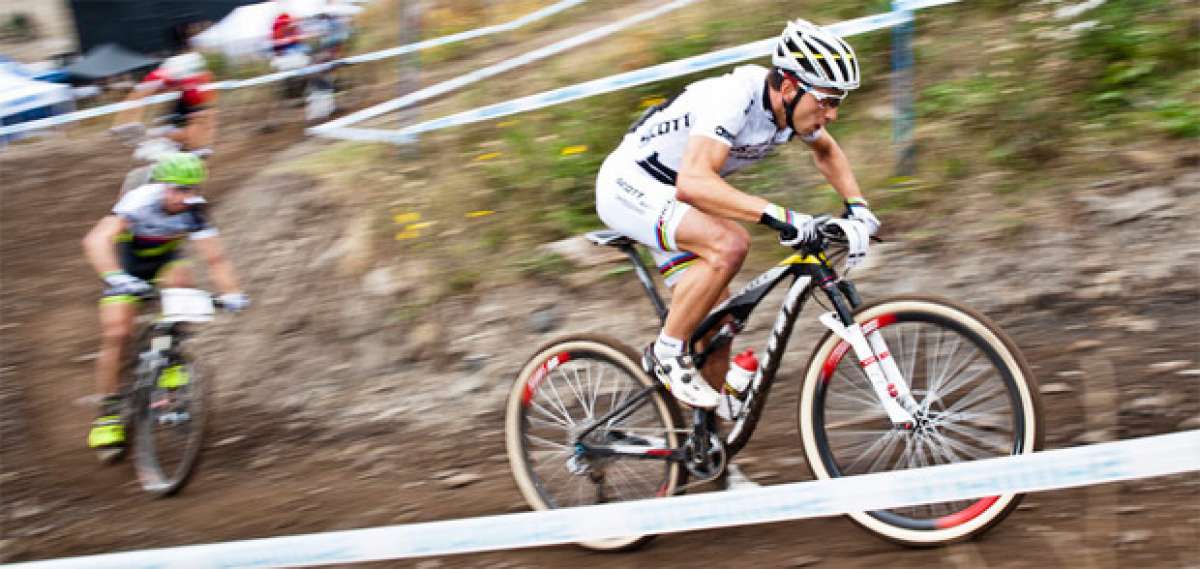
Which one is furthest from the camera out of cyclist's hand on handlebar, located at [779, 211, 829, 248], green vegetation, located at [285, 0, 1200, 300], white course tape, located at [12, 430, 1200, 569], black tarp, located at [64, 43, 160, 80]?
black tarp, located at [64, 43, 160, 80]

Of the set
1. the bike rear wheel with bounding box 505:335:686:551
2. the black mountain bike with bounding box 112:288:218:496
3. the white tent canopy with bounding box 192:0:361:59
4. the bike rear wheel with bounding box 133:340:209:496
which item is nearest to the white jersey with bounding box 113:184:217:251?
the black mountain bike with bounding box 112:288:218:496

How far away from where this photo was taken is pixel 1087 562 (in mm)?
3371

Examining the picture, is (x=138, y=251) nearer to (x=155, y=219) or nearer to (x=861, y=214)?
(x=155, y=219)

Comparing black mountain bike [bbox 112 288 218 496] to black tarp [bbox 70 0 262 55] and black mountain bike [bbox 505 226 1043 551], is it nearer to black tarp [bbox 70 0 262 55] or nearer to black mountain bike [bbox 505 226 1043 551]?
black mountain bike [bbox 505 226 1043 551]

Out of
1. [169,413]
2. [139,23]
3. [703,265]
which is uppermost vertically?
[703,265]

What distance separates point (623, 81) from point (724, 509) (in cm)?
391

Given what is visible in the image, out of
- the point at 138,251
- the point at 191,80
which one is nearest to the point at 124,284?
the point at 138,251

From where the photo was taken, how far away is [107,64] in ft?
56.0

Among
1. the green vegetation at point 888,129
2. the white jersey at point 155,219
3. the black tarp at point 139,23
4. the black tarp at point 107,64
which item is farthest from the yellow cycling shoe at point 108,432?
the black tarp at point 139,23

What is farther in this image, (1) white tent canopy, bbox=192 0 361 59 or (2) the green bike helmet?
(1) white tent canopy, bbox=192 0 361 59

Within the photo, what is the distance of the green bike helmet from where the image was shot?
6035 mm

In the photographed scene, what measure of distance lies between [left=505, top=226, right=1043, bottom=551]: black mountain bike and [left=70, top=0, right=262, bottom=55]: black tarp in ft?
50.5

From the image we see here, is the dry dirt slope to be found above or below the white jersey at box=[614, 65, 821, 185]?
below

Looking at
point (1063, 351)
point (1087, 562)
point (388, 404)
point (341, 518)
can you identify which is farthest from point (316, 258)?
point (1087, 562)
